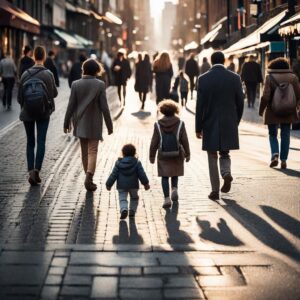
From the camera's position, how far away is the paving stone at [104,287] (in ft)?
16.6

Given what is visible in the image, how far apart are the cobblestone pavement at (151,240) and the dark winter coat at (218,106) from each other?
0.65m

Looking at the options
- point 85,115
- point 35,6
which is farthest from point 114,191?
point 35,6

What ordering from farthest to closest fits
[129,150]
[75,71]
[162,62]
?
[162,62], [75,71], [129,150]

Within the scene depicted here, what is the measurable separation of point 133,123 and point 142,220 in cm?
1227

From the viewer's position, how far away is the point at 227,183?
9.30 metres

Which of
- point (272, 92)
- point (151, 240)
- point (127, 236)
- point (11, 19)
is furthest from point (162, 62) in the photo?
point (151, 240)

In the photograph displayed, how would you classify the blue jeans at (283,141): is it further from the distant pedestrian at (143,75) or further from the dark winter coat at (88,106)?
the distant pedestrian at (143,75)

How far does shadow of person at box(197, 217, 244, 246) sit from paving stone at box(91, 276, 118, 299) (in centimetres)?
150

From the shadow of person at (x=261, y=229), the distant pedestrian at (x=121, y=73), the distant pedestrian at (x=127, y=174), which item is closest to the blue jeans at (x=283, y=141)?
the shadow of person at (x=261, y=229)

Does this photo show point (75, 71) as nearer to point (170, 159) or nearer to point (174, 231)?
point (170, 159)

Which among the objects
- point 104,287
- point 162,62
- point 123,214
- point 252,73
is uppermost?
point 162,62

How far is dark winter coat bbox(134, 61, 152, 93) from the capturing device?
24.7 meters

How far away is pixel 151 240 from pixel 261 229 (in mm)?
1124

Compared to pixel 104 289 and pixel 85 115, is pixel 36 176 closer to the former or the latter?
pixel 85 115
